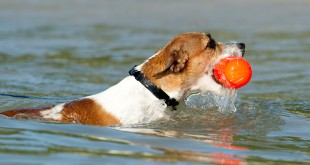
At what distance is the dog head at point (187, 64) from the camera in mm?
8938

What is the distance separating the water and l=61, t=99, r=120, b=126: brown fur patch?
0.97 ft

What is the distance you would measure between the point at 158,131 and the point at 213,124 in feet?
3.91

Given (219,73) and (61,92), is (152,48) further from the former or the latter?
(219,73)

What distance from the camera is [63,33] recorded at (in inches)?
840

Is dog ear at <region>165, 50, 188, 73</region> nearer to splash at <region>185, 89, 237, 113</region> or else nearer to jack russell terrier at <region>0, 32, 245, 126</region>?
jack russell terrier at <region>0, 32, 245, 126</region>

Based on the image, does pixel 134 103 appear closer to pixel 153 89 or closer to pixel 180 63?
pixel 153 89

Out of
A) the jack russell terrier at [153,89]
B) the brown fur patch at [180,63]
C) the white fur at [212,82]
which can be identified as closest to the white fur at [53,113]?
the jack russell terrier at [153,89]

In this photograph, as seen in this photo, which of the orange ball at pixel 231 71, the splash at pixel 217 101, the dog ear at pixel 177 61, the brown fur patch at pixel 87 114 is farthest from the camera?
the splash at pixel 217 101

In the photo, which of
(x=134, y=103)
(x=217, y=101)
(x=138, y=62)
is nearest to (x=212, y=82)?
(x=134, y=103)

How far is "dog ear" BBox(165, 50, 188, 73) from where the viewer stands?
887 cm

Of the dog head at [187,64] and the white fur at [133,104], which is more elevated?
the dog head at [187,64]

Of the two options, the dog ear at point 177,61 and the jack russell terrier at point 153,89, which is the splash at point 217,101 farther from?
the dog ear at point 177,61

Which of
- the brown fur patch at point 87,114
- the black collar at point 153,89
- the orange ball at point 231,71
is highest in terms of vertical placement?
the orange ball at point 231,71

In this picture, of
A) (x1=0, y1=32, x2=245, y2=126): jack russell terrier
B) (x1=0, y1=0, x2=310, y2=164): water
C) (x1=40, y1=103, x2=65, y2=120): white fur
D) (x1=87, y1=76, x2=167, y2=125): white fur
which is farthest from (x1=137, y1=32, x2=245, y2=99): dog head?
(x1=40, y1=103, x2=65, y2=120): white fur
